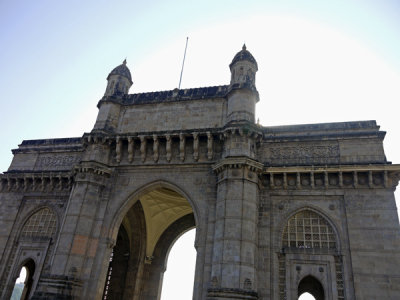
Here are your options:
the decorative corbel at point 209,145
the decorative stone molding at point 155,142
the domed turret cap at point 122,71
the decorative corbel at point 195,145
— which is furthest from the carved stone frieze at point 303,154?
the domed turret cap at point 122,71

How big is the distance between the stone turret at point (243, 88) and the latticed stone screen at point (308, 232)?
212 inches

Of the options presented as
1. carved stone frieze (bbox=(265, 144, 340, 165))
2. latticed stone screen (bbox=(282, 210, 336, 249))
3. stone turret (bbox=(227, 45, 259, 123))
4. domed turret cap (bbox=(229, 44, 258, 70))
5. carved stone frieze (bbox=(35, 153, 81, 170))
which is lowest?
latticed stone screen (bbox=(282, 210, 336, 249))

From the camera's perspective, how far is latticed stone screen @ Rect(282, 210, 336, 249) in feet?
48.5

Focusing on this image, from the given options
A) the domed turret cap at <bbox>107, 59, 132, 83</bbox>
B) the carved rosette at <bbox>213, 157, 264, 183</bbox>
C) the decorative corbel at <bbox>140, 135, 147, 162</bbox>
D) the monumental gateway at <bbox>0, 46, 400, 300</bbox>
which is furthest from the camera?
the domed turret cap at <bbox>107, 59, 132, 83</bbox>

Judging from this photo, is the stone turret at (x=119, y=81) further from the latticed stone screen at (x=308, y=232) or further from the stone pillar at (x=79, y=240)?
the latticed stone screen at (x=308, y=232)

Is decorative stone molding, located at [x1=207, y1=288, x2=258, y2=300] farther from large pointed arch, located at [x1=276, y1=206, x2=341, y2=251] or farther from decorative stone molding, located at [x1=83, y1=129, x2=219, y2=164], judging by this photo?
decorative stone molding, located at [x1=83, y1=129, x2=219, y2=164]

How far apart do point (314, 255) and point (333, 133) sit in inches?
238

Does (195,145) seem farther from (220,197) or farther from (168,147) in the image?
(220,197)

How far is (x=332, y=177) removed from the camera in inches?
619

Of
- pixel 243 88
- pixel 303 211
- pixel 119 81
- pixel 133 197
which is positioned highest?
pixel 119 81

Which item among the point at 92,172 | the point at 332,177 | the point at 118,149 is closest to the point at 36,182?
the point at 92,172

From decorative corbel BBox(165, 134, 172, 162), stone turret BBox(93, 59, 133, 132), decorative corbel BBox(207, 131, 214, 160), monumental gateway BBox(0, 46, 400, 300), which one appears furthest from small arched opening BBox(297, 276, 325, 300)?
stone turret BBox(93, 59, 133, 132)

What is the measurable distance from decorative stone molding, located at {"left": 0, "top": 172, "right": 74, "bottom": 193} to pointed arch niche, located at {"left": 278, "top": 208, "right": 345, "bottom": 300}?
1241 centimetres

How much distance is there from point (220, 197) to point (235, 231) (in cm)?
180
